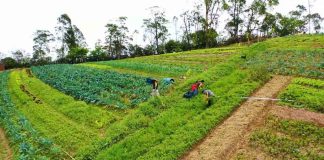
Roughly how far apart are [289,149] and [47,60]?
226ft

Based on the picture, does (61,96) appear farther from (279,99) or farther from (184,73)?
(279,99)

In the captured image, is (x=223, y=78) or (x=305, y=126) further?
(x=223, y=78)

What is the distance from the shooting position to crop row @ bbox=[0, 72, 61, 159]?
17.0 m

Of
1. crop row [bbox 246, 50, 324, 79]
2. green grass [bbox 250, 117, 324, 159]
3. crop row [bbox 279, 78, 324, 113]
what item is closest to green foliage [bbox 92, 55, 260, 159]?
crop row [bbox 279, 78, 324, 113]

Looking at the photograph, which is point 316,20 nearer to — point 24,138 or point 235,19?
point 235,19

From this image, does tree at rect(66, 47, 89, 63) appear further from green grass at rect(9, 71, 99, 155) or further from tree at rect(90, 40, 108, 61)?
green grass at rect(9, 71, 99, 155)

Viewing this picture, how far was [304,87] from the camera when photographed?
20969 millimetres

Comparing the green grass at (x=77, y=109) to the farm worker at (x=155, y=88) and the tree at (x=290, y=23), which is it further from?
the tree at (x=290, y=23)

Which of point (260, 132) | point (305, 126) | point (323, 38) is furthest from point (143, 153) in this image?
point (323, 38)

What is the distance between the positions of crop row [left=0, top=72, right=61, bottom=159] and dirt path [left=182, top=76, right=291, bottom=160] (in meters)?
7.30

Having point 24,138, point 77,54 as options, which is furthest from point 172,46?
point 24,138

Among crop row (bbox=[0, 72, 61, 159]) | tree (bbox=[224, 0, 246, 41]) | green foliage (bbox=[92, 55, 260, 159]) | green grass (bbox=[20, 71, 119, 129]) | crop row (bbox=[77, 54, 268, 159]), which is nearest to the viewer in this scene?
green foliage (bbox=[92, 55, 260, 159])

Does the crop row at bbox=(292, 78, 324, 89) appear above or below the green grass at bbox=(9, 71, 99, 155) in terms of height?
above

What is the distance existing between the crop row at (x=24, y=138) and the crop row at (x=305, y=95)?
12873 mm
